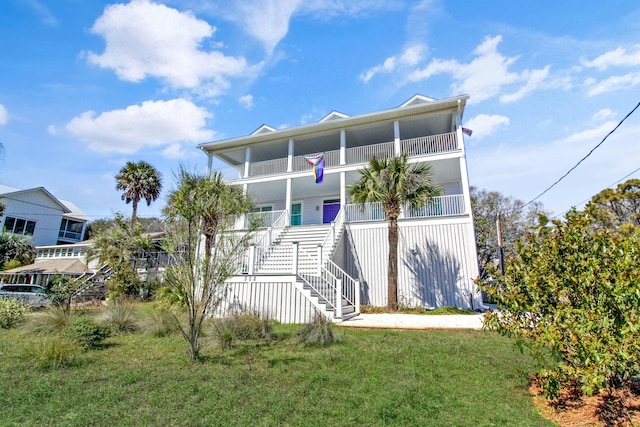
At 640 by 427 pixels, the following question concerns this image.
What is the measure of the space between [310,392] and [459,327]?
5.60 meters

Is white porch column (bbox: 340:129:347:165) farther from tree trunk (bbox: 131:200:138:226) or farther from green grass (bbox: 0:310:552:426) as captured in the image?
tree trunk (bbox: 131:200:138:226)

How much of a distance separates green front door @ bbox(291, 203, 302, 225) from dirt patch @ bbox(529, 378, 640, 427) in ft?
50.9

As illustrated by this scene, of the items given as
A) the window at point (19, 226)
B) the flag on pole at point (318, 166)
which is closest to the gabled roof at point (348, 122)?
the flag on pole at point (318, 166)

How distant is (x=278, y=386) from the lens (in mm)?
4125

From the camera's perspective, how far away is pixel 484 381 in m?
4.33

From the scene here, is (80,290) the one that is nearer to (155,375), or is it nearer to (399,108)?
(155,375)

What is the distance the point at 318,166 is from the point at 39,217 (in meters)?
30.7

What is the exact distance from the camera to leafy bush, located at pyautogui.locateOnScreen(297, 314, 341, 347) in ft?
20.3

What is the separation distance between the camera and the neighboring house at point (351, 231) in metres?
10.2

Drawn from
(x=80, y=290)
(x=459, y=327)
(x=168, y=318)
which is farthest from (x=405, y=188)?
(x=80, y=290)

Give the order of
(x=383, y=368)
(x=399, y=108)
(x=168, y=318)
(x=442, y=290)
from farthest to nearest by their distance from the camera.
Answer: (x=399, y=108) < (x=442, y=290) < (x=168, y=318) < (x=383, y=368)

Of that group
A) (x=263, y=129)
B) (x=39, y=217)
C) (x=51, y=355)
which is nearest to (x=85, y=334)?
(x=51, y=355)

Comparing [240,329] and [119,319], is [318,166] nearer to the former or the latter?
[240,329]

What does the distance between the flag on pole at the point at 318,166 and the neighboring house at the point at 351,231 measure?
483 mm
